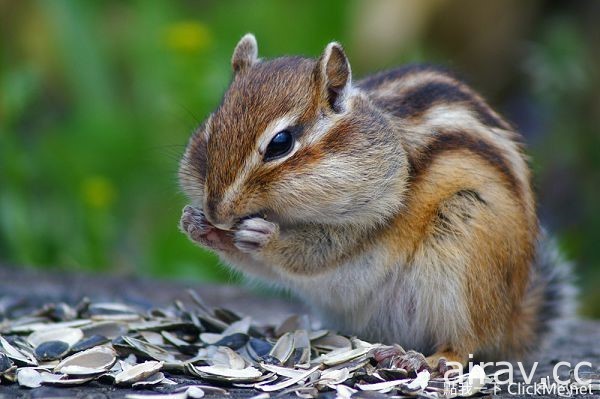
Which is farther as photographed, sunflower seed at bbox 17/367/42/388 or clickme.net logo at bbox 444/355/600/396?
clickme.net logo at bbox 444/355/600/396

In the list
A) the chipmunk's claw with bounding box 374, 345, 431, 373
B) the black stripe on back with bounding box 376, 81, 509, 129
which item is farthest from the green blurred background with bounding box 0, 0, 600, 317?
the chipmunk's claw with bounding box 374, 345, 431, 373

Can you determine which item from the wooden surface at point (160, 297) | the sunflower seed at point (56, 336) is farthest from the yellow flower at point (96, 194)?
the sunflower seed at point (56, 336)

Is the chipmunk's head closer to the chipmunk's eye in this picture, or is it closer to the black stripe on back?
the chipmunk's eye

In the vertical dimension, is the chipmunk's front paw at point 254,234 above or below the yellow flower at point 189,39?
below

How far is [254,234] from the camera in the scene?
3908 mm

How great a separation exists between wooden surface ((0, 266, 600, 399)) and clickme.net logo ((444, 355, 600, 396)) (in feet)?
0.39

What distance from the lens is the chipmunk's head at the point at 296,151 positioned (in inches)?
150

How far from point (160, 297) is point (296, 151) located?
2.00 metres

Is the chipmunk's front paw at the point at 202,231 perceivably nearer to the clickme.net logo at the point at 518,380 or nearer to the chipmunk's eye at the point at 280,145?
the chipmunk's eye at the point at 280,145

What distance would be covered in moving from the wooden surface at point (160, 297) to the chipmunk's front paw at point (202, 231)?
1186 millimetres

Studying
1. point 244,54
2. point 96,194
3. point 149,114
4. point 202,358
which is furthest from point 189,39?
point 202,358

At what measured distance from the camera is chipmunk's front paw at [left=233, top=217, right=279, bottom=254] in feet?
12.8

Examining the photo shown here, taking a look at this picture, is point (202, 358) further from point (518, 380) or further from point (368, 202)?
point (518, 380)

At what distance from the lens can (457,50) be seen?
1066 centimetres
